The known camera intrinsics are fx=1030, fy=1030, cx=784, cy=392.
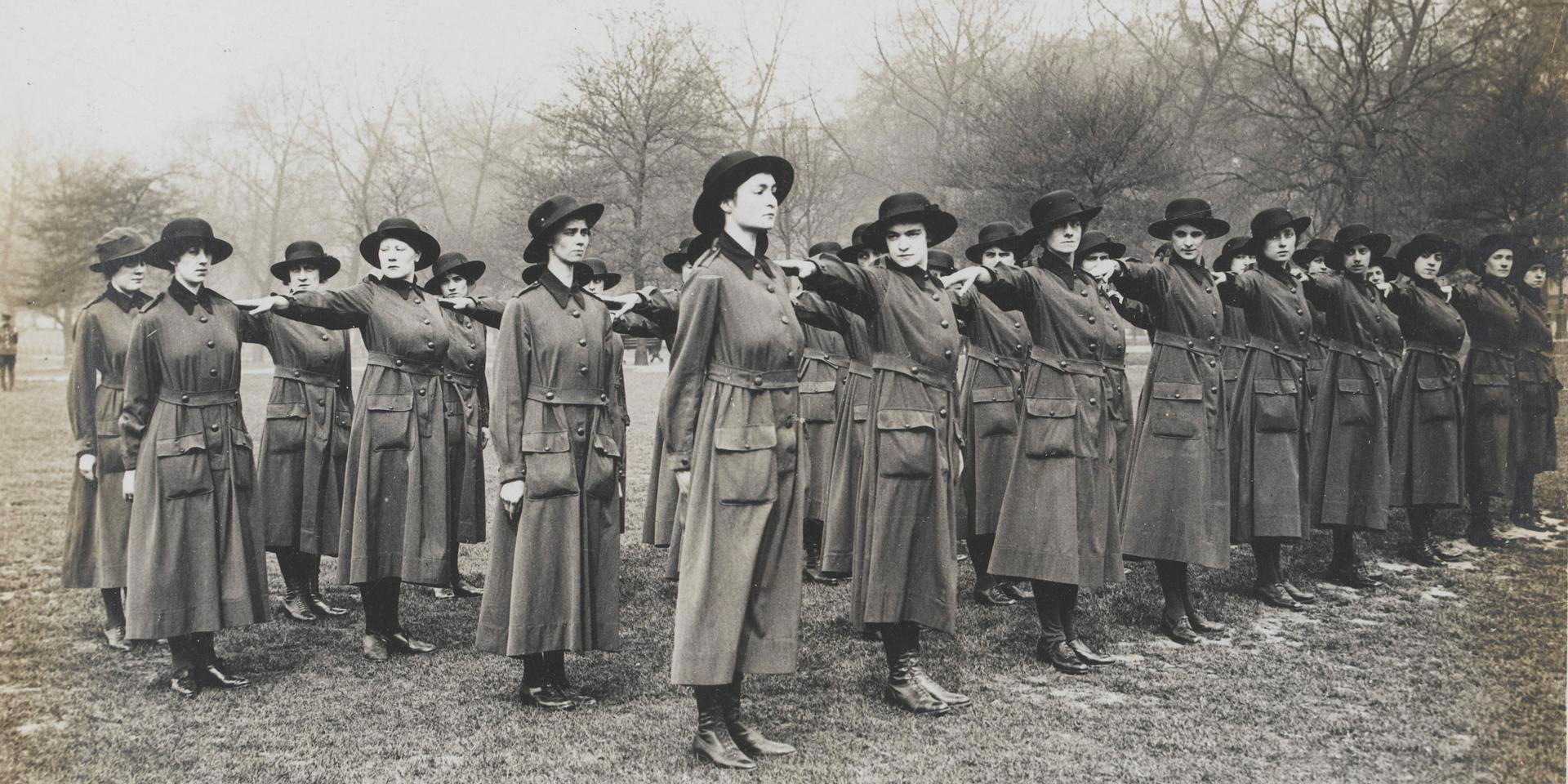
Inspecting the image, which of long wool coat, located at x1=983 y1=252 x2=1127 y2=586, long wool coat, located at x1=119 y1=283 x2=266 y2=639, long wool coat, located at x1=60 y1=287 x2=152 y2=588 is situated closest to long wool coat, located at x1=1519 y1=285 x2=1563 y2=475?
long wool coat, located at x1=983 y1=252 x2=1127 y2=586

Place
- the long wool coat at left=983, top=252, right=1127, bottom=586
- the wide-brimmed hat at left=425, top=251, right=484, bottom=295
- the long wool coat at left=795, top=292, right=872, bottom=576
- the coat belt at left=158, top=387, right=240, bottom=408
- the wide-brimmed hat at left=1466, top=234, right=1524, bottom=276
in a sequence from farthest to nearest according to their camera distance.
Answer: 1. the wide-brimmed hat at left=1466, top=234, right=1524, bottom=276
2. the wide-brimmed hat at left=425, top=251, right=484, bottom=295
3. the long wool coat at left=795, top=292, right=872, bottom=576
4. the long wool coat at left=983, top=252, right=1127, bottom=586
5. the coat belt at left=158, top=387, right=240, bottom=408

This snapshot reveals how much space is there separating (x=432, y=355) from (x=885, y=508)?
2.74 metres

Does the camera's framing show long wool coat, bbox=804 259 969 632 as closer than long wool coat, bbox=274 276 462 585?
Yes

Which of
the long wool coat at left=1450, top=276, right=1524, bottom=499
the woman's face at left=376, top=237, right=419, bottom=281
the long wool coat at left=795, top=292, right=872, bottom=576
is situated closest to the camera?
the woman's face at left=376, top=237, right=419, bottom=281

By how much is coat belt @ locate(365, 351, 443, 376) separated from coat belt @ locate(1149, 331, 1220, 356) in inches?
161

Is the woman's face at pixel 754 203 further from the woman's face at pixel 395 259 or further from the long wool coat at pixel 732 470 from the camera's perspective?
the woman's face at pixel 395 259

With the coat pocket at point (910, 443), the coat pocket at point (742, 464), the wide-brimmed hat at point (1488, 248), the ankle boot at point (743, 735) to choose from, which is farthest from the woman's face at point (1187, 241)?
the ankle boot at point (743, 735)

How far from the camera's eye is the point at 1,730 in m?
4.27

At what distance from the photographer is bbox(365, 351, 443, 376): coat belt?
553 centimetres

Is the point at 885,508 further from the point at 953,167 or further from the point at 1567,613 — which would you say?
the point at 953,167

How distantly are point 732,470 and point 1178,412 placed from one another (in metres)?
2.97

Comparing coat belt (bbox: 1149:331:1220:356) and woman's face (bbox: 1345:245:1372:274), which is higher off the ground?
woman's face (bbox: 1345:245:1372:274)

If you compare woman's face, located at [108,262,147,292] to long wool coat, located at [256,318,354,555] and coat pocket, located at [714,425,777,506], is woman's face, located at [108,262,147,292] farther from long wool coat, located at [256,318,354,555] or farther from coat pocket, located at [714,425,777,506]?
coat pocket, located at [714,425,777,506]

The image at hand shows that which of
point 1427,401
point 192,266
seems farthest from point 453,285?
point 1427,401
